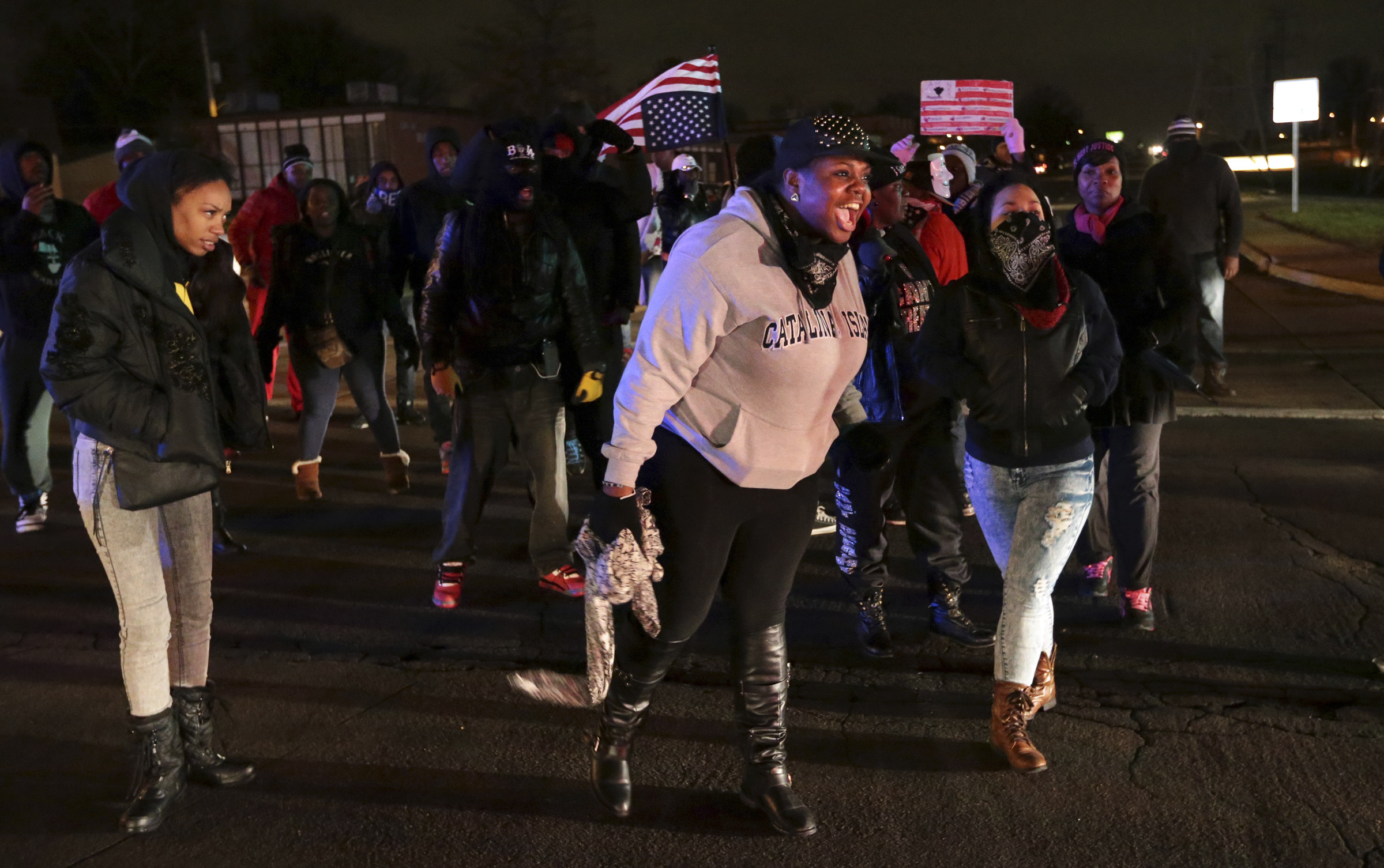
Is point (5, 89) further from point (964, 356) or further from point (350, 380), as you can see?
point (964, 356)

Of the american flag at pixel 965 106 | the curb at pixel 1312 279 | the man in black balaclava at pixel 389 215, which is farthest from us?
the curb at pixel 1312 279

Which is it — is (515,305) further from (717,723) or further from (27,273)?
(27,273)

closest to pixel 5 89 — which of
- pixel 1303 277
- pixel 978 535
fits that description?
pixel 1303 277

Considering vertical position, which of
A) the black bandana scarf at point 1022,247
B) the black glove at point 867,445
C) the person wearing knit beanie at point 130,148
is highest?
the person wearing knit beanie at point 130,148

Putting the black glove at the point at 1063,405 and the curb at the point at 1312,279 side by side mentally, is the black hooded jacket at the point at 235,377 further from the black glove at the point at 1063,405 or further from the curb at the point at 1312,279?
the curb at the point at 1312,279

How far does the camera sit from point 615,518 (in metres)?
3.54

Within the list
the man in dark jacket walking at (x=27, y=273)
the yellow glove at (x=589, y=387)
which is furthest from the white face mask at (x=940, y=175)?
the man in dark jacket walking at (x=27, y=273)

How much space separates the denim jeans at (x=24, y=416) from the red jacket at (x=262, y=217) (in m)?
1.99

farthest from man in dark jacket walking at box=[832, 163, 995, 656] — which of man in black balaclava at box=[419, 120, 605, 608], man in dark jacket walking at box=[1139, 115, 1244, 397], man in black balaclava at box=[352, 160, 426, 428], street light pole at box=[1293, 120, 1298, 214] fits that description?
street light pole at box=[1293, 120, 1298, 214]

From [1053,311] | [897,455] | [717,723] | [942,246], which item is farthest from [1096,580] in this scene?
[717,723]

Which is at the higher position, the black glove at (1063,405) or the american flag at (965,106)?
the american flag at (965,106)

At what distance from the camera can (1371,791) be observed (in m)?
3.89

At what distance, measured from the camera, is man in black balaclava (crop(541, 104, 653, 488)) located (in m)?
6.92

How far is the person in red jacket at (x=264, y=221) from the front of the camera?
878cm
